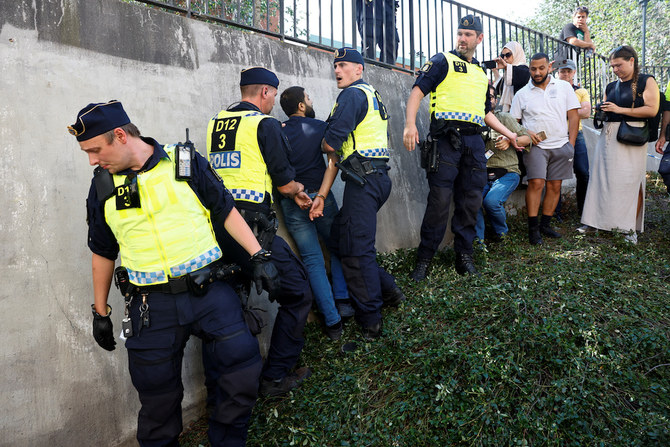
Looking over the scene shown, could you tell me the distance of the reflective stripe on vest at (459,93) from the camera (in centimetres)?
451

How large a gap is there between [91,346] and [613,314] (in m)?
3.78

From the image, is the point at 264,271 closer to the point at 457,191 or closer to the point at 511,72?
the point at 457,191

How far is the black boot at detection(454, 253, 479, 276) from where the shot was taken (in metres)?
4.67

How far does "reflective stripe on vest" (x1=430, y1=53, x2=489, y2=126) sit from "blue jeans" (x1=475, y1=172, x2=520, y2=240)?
1.20 meters

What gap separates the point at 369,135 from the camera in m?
3.91

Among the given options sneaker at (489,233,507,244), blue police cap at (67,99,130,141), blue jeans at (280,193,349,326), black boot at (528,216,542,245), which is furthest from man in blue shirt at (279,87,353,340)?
black boot at (528,216,542,245)

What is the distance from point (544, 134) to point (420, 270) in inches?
94.8

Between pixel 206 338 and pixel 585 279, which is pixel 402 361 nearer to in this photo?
pixel 206 338

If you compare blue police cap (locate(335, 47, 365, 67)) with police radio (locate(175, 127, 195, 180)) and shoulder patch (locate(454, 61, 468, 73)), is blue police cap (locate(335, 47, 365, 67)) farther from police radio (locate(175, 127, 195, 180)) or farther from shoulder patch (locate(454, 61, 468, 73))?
police radio (locate(175, 127, 195, 180))

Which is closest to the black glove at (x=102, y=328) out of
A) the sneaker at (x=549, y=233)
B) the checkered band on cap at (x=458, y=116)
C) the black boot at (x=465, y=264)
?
the black boot at (x=465, y=264)

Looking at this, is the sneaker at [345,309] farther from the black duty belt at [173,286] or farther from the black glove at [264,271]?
the black duty belt at [173,286]

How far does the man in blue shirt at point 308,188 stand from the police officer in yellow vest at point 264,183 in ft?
1.62

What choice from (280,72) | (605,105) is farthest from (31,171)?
(605,105)

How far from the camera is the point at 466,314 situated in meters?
3.80
